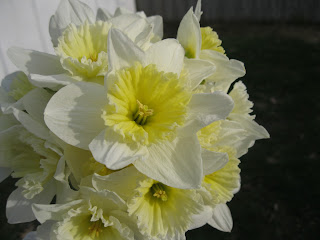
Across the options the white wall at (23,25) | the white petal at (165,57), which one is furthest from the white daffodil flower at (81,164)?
the white wall at (23,25)

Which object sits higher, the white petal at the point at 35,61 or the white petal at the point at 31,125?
the white petal at the point at 35,61

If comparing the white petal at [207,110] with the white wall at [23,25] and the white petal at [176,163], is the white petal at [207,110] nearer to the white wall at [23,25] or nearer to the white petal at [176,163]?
the white petal at [176,163]

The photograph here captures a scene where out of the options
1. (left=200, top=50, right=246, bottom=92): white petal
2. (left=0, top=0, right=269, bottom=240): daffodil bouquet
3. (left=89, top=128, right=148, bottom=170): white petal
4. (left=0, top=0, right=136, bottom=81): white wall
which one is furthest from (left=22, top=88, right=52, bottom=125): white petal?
(left=0, top=0, right=136, bottom=81): white wall

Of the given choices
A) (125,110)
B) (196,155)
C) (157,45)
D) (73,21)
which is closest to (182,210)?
(196,155)

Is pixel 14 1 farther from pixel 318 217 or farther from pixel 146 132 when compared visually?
pixel 318 217

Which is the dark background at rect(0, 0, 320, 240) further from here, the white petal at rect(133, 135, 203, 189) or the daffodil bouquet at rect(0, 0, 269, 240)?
the white petal at rect(133, 135, 203, 189)

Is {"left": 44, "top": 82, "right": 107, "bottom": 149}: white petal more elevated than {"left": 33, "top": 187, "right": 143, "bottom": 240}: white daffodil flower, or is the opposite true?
{"left": 44, "top": 82, "right": 107, "bottom": 149}: white petal
